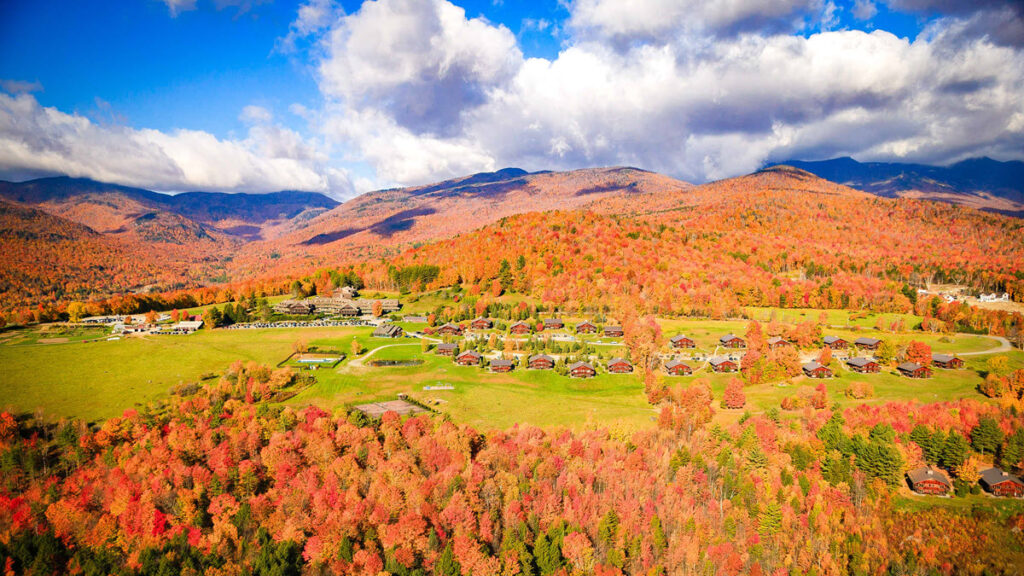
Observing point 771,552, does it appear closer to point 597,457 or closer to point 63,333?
point 597,457

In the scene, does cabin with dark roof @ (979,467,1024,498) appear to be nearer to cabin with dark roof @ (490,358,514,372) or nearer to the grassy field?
the grassy field

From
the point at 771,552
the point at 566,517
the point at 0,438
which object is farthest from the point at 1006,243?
the point at 0,438

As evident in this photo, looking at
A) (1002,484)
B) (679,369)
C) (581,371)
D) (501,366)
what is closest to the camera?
(1002,484)

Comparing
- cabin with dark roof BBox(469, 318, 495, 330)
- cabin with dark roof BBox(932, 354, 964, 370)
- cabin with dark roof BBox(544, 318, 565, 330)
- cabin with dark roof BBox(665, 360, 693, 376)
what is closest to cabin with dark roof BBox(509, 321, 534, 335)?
cabin with dark roof BBox(544, 318, 565, 330)

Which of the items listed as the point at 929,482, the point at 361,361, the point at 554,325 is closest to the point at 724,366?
the point at 929,482

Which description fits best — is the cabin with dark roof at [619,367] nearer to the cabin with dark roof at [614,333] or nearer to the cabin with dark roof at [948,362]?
the cabin with dark roof at [614,333]

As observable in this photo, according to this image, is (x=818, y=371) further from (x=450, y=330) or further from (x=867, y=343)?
(x=450, y=330)
